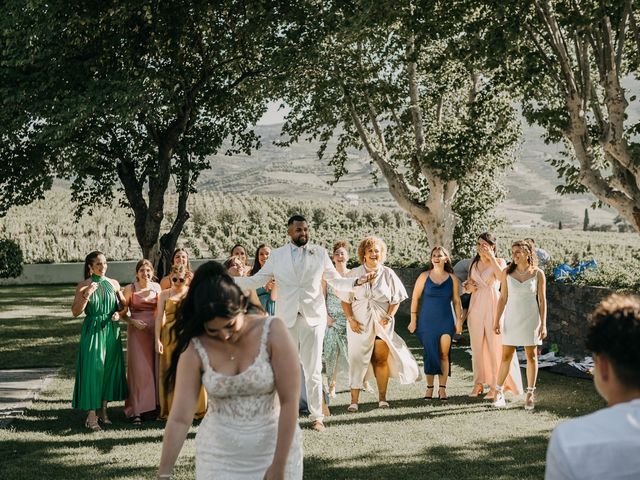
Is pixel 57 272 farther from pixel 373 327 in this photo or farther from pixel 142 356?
pixel 373 327

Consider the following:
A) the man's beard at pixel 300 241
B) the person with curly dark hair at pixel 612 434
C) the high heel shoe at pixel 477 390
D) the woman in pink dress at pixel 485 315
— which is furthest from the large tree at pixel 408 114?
the person with curly dark hair at pixel 612 434

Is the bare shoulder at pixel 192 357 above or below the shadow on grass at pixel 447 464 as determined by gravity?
above

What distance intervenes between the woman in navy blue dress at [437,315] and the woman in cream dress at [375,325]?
0.34 m

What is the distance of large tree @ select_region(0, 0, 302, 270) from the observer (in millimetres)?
19234

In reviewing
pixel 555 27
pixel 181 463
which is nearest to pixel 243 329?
pixel 181 463

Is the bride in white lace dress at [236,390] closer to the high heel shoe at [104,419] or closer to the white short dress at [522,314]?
the high heel shoe at [104,419]

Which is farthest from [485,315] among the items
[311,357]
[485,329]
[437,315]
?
[311,357]

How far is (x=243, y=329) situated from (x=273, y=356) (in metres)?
0.19

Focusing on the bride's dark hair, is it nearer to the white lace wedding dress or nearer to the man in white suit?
the white lace wedding dress

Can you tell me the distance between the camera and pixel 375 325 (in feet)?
37.3

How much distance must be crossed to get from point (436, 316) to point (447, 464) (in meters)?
4.11

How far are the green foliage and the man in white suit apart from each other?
129 ft

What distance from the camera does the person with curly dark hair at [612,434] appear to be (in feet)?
6.83

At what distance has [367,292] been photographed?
11.2 meters
